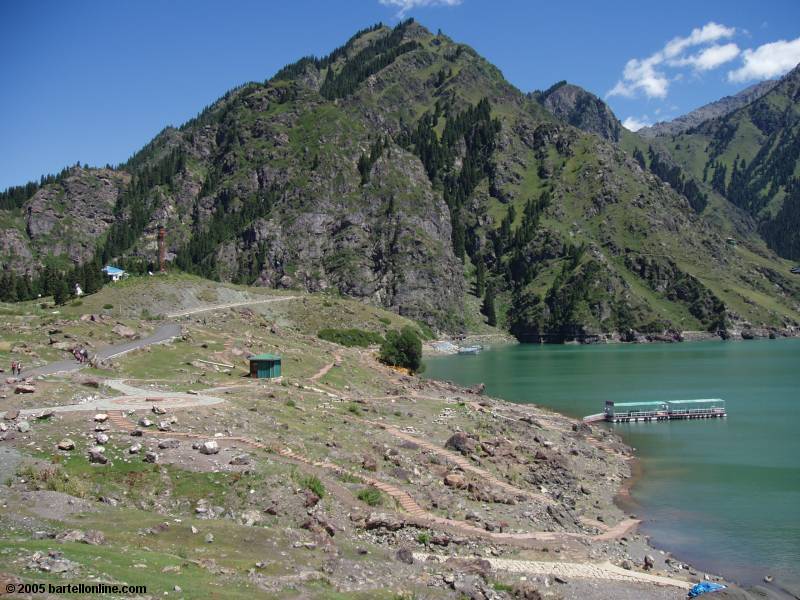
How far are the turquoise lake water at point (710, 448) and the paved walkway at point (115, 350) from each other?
4586 centimetres

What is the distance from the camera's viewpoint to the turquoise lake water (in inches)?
1684

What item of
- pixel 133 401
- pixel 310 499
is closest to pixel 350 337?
pixel 133 401

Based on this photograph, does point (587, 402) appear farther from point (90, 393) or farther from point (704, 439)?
point (90, 393)

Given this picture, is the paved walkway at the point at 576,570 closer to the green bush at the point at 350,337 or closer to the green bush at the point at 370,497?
the green bush at the point at 370,497

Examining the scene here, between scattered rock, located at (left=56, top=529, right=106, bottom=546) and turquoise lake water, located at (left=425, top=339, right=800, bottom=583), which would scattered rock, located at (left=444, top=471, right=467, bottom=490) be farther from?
scattered rock, located at (left=56, top=529, right=106, bottom=546)

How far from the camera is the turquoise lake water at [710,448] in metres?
42.8

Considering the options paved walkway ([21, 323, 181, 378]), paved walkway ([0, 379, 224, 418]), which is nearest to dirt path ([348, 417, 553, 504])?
paved walkway ([0, 379, 224, 418])

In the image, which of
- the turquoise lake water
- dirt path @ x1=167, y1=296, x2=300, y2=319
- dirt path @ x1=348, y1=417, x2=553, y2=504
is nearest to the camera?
the turquoise lake water

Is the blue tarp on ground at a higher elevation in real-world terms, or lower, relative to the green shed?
lower

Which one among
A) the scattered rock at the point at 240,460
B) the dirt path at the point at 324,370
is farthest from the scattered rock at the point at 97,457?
the dirt path at the point at 324,370

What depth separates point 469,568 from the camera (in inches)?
1123

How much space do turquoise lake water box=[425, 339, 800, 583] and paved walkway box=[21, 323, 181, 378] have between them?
1806 inches

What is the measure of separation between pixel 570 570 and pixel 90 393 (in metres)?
31.7

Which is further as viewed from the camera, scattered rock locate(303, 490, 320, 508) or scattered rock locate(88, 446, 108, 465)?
scattered rock locate(88, 446, 108, 465)
